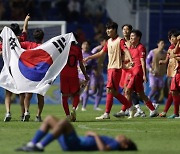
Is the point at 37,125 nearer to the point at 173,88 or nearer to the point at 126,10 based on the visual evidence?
the point at 173,88

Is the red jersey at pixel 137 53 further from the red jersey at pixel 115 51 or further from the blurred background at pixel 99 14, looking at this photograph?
the blurred background at pixel 99 14

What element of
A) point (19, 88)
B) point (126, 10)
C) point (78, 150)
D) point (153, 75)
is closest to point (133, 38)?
point (19, 88)

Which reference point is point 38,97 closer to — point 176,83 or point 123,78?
point 123,78

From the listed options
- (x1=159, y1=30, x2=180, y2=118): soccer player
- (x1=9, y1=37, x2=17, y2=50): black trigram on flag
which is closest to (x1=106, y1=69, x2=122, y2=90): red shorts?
(x1=159, y1=30, x2=180, y2=118): soccer player

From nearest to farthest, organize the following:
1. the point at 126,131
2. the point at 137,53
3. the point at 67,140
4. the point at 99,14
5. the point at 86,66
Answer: the point at 67,140 < the point at 126,131 < the point at 137,53 < the point at 86,66 < the point at 99,14

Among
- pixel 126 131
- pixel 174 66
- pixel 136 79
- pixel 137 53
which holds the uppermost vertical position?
pixel 137 53

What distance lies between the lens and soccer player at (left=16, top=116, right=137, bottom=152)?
12.6 m

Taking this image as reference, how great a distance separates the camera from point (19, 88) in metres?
20.8

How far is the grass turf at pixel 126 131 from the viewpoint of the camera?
47.2 feet

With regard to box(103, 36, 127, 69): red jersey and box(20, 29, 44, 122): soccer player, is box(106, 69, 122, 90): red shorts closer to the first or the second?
box(103, 36, 127, 69): red jersey

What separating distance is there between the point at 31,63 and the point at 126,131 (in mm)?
3799

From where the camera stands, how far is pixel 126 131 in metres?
18.0

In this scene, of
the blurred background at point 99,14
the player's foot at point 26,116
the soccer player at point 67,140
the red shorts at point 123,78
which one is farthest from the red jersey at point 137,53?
the blurred background at point 99,14

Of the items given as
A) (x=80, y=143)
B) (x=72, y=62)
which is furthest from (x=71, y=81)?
(x=80, y=143)
